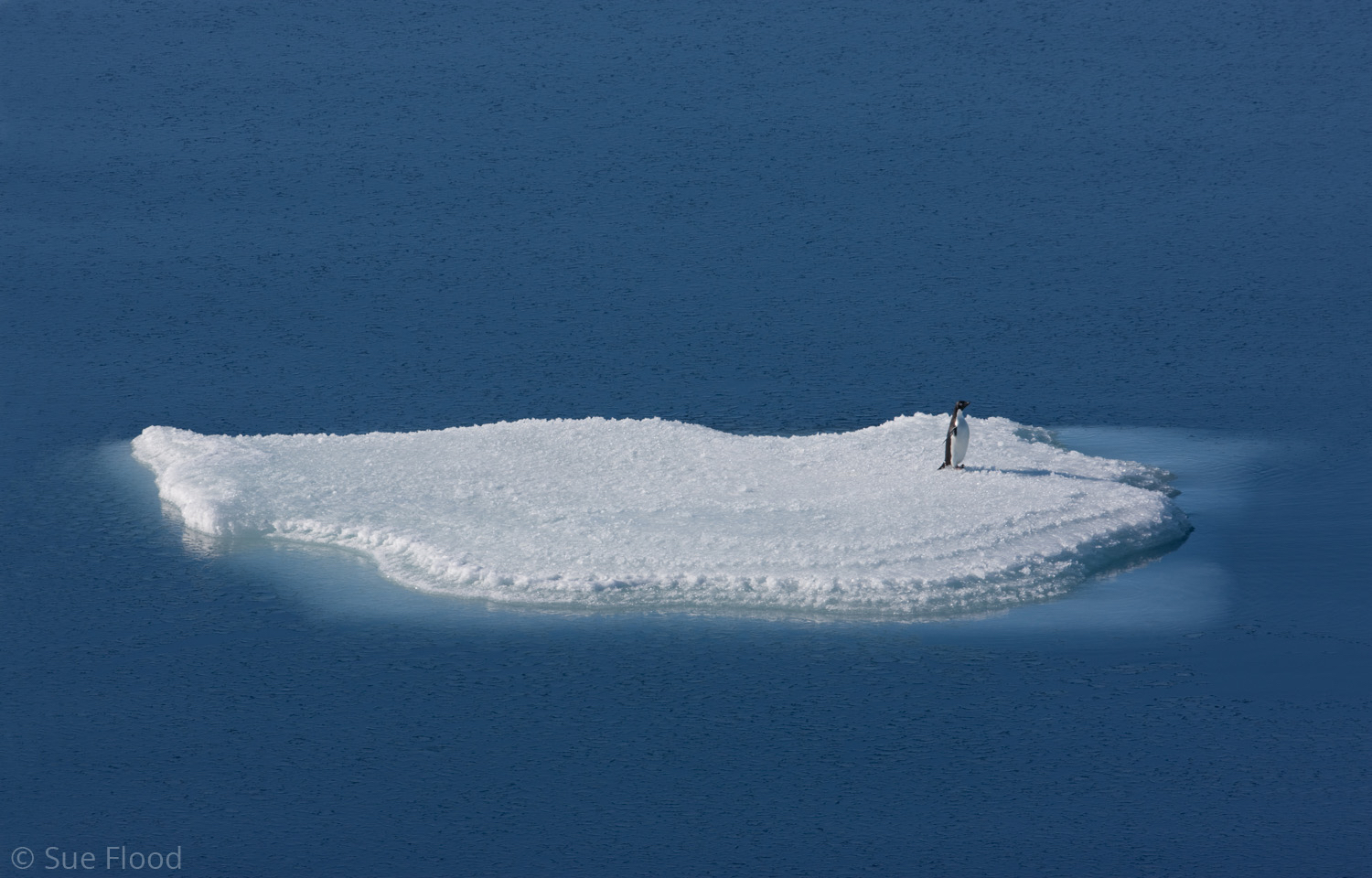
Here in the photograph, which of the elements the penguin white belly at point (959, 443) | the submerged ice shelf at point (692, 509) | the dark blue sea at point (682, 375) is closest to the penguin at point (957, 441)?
the penguin white belly at point (959, 443)

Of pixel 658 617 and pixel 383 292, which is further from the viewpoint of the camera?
pixel 383 292

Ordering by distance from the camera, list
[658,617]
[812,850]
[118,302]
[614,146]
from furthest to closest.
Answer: [614,146] → [118,302] → [658,617] → [812,850]

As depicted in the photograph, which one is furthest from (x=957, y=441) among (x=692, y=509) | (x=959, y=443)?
(x=692, y=509)

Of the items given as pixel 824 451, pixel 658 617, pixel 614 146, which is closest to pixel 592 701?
pixel 658 617

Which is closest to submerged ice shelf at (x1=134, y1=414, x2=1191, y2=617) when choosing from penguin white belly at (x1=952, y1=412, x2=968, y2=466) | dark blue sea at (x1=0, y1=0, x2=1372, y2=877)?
penguin white belly at (x1=952, y1=412, x2=968, y2=466)

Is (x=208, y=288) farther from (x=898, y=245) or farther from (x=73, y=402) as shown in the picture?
(x=898, y=245)

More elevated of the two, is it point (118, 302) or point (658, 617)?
point (118, 302)

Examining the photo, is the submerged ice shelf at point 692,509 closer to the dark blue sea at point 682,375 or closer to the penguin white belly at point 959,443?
the penguin white belly at point 959,443
